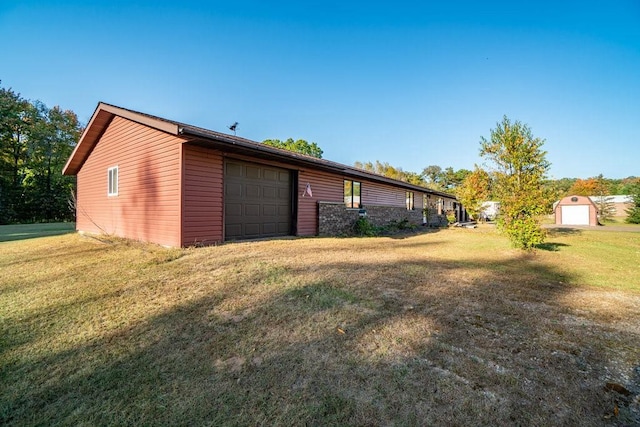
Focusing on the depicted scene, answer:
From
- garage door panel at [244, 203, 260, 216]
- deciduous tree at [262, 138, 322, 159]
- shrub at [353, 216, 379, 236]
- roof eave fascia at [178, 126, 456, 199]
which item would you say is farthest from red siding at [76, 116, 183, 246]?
deciduous tree at [262, 138, 322, 159]

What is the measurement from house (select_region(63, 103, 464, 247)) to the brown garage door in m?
0.03

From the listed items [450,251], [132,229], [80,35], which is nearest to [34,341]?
[132,229]

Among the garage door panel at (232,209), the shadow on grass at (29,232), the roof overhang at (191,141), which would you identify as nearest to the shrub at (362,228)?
the roof overhang at (191,141)

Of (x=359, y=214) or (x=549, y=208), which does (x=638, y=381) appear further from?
(x=359, y=214)

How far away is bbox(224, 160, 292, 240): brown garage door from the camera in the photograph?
8172 mm

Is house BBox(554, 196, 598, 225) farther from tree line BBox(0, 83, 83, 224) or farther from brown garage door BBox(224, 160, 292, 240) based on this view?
tree line BBox(0, 83, 83, 224)

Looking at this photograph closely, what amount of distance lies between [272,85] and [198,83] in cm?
420

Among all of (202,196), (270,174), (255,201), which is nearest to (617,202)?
(270,174)

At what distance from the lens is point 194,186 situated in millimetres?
7102

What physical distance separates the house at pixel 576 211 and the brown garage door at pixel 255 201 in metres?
28.7

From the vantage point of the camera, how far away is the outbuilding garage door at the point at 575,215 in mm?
24263

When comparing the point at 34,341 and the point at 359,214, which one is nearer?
the point at 34,341

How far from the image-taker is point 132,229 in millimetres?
8867

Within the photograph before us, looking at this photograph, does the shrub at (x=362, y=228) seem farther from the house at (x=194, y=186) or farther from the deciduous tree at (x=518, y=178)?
the deciduous tree at (x=518, y=178)
